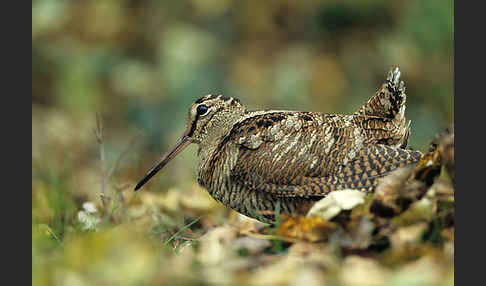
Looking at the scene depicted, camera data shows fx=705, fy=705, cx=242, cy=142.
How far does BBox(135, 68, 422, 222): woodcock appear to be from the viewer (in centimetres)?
360

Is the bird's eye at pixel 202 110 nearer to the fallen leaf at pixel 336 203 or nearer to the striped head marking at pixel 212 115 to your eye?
the striped head marking at pixel 212 115

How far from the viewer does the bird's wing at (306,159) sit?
3.57 meters

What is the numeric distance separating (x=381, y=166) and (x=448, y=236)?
0.63 meters

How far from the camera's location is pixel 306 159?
144 inches

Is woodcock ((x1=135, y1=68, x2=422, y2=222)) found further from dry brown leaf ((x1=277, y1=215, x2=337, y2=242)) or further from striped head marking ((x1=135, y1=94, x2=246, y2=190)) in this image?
dry brown leaf ((x1=277, y1=215, x2=337, y2=242))

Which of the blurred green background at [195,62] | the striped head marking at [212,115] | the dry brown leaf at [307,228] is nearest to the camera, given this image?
the dry brown leaf at [307,228]

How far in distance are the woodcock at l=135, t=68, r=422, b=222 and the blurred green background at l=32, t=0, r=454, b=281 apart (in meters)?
2.96

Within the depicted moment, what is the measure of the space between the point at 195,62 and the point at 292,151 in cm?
370

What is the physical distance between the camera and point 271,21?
785 centimetres

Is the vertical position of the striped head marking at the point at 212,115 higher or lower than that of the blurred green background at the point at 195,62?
lower

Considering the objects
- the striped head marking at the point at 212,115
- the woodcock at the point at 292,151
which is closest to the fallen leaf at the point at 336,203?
the woodcock at the point at 292,151

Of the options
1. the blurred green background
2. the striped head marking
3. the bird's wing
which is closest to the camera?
the bird's wing

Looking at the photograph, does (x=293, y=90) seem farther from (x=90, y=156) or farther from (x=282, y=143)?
(x=282, y=143)

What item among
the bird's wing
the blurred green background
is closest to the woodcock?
the bird's wing
